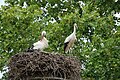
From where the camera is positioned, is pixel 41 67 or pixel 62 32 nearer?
pixel 41 67

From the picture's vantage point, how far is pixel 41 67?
790 cm

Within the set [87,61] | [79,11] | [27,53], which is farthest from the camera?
[79,11]

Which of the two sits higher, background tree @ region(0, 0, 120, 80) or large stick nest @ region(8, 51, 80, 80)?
background tree @ region(0, 0, 120, 80)

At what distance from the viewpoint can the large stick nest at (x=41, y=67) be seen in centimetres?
784

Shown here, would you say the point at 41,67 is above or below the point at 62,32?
below

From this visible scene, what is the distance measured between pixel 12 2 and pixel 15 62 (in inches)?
475

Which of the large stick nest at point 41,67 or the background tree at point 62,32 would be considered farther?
the background tree at point 62,32

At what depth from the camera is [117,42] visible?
1342cm

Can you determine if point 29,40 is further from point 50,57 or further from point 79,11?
point 50,57

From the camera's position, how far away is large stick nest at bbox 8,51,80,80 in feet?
25.7

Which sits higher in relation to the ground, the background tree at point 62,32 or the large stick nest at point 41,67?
Result: the background tree at point 62,32

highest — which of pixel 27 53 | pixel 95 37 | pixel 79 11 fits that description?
pixel 79 11

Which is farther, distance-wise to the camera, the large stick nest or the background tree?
the background tree

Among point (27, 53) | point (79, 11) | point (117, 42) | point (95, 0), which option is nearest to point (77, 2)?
point (79, 11)
